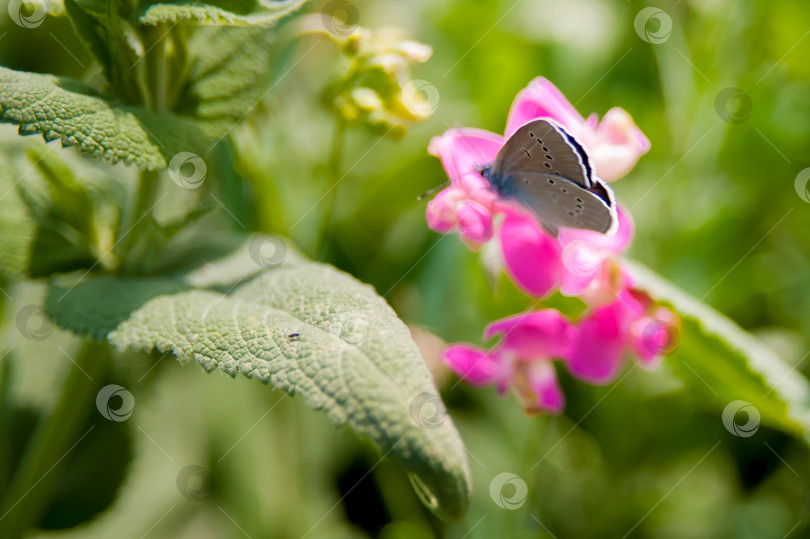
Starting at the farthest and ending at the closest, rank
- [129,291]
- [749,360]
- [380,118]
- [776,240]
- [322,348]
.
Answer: [776,240], [380,118], [749,360], [129,291], [322,348]

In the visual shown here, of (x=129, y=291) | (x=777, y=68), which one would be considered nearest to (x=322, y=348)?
(x=129, y=291)

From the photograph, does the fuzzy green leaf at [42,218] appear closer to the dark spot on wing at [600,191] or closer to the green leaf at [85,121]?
the green leaf at [85,121]

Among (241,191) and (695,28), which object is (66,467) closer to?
(241,191)

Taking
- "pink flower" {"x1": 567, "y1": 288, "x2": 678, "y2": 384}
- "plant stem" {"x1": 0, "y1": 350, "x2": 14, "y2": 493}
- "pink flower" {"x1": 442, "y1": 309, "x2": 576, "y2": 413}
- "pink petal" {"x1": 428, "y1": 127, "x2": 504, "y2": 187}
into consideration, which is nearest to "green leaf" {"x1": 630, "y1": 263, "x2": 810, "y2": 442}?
"pink flower" {"x1": 567, "y1": 288, "x2": 678, "y2": 384}

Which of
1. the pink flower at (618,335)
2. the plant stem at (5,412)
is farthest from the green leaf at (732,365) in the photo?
the plant stem at (5,412)

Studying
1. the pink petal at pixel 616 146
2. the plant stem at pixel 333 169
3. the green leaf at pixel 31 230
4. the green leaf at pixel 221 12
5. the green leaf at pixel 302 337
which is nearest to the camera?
the green leaf at pixel 302 337

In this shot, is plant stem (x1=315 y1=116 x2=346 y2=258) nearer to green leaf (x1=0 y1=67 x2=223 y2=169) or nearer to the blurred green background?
the blurred green background

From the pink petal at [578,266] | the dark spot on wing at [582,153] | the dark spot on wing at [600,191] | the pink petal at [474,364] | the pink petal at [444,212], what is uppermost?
the dark spot on wing at [582,153]
